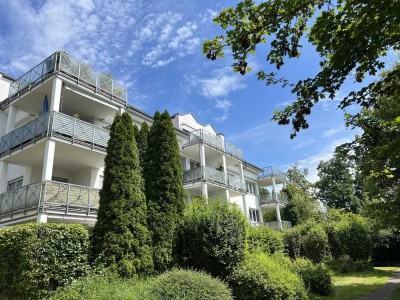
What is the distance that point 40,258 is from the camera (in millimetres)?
9141

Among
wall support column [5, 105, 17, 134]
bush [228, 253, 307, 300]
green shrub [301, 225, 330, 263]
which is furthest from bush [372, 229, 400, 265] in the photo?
wall support column [5, 105, 17, 134]

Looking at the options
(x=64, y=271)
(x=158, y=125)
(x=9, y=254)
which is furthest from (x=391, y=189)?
(x=9, y=254)

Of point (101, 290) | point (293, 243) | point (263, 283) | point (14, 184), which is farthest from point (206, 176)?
point (101, 290)

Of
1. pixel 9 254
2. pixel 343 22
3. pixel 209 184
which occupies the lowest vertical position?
pixel 9 254

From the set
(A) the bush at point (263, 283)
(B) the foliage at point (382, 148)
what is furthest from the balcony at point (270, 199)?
(A) the bush at point (263, 283)

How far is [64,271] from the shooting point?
369 inches

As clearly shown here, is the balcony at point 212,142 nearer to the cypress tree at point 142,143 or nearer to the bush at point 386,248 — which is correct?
the cypress tree at point 142,143

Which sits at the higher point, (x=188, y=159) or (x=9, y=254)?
(x=188, y=159)

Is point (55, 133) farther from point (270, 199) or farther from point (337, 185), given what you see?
point (337, 185)

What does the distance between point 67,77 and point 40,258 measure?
10.4 metres

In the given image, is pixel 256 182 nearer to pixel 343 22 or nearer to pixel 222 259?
pixel 222 259

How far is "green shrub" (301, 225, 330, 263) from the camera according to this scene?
76.8ft

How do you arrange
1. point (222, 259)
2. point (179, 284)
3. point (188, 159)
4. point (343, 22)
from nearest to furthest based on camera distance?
point (343, 22)
point (179, 284)
point (222, 259)
point (188, 159)

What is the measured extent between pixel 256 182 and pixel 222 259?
2877 centimetres
